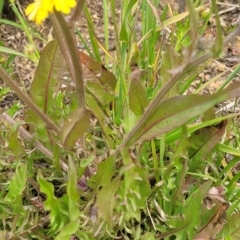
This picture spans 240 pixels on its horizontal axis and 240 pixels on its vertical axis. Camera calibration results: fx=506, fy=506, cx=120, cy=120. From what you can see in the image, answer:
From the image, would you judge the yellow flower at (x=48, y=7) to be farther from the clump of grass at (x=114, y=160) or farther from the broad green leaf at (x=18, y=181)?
the broad green leaf at (x=18, y=181)

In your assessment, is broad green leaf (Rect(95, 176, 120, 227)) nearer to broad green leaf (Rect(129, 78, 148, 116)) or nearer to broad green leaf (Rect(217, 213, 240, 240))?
broad green leaf (Rect(129, 78, 148, 116))

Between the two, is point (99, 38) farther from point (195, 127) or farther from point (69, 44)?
point (69, 44)

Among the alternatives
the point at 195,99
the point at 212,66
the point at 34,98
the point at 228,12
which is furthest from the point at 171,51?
the point at 228,12

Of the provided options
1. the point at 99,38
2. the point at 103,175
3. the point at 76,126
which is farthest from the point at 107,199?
the point at 99,38

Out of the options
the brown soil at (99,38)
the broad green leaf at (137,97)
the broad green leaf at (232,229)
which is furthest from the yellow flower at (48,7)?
the brown soil at (99,38)

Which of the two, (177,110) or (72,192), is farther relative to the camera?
(72,192)

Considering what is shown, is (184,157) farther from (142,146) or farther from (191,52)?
(191,52)
